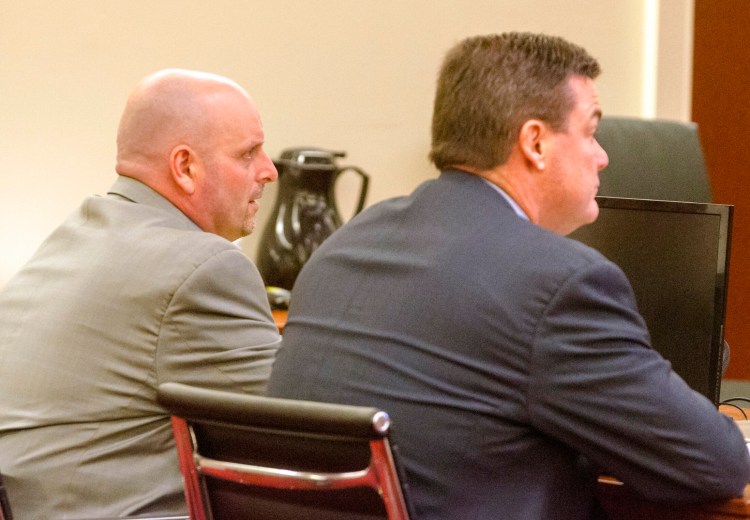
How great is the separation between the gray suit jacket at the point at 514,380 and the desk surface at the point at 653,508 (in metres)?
0.04

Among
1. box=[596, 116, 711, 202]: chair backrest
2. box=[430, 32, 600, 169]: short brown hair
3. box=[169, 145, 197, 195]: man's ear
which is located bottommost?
box=[596, 116, 711, 202]: chair backrest

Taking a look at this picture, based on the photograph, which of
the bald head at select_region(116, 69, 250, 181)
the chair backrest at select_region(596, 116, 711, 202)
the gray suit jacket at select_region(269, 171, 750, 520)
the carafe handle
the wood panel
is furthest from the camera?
the wood panel

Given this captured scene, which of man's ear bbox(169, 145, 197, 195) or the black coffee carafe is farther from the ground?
man's ear bbox(169, 145, 197, 195)

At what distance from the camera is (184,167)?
2.01 meters

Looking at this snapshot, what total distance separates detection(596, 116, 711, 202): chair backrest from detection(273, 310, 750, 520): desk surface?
5.19 ft

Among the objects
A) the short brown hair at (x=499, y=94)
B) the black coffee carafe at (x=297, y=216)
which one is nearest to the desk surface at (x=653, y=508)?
the short brown hair at (x=499, y=94)

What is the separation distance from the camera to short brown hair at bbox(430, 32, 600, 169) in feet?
4.79

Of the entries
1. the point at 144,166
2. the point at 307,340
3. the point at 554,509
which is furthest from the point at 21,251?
the point at 554,509

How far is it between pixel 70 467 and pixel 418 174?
2448 mm

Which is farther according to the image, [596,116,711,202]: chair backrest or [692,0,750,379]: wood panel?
[692,0,750,379]: wood panel

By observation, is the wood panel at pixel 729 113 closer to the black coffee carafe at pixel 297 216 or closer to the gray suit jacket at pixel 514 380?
the black coffee carafe at pixel 297 216

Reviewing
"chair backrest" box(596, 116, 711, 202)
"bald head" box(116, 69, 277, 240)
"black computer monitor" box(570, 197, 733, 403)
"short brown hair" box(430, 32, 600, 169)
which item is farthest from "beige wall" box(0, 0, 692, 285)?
"short brown hair" box(430, 32, 600, 169)

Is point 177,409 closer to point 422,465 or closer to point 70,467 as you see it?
point 422,465

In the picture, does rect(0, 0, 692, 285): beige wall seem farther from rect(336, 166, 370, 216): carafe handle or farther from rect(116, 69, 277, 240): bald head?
rect(116, 69, 277, 240): bald head
